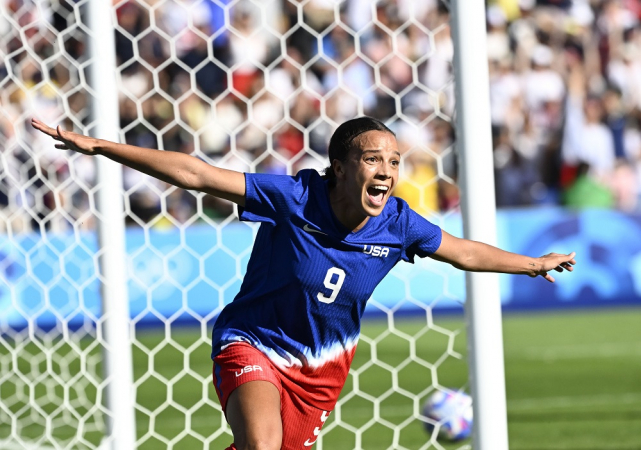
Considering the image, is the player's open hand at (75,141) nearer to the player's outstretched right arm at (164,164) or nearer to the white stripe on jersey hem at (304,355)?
the player's outstretched right arm at (164,164)

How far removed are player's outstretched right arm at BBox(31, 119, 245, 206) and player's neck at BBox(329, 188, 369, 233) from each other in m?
0.40

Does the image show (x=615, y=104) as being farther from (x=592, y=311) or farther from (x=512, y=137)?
(x=592, y=311)

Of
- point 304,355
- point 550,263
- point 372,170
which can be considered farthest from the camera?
point 550,263

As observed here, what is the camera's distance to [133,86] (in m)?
10.7

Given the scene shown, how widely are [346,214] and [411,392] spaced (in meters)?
4.25

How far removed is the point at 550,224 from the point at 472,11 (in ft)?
27.9

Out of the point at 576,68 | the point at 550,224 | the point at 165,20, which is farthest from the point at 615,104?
the point at 165,20

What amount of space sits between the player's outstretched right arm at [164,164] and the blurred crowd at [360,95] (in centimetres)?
316

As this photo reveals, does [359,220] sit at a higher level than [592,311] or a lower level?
Result: lower

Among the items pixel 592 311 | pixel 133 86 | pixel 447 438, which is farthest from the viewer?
pixel 592 311

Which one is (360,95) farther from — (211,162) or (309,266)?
(309,266)

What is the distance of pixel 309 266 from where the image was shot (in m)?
3.86

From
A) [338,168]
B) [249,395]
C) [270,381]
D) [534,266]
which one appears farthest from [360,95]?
[249,395]

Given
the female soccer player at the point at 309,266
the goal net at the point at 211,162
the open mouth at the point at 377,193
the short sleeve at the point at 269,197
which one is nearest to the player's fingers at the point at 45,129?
the female soccer player at the point at 309,266
